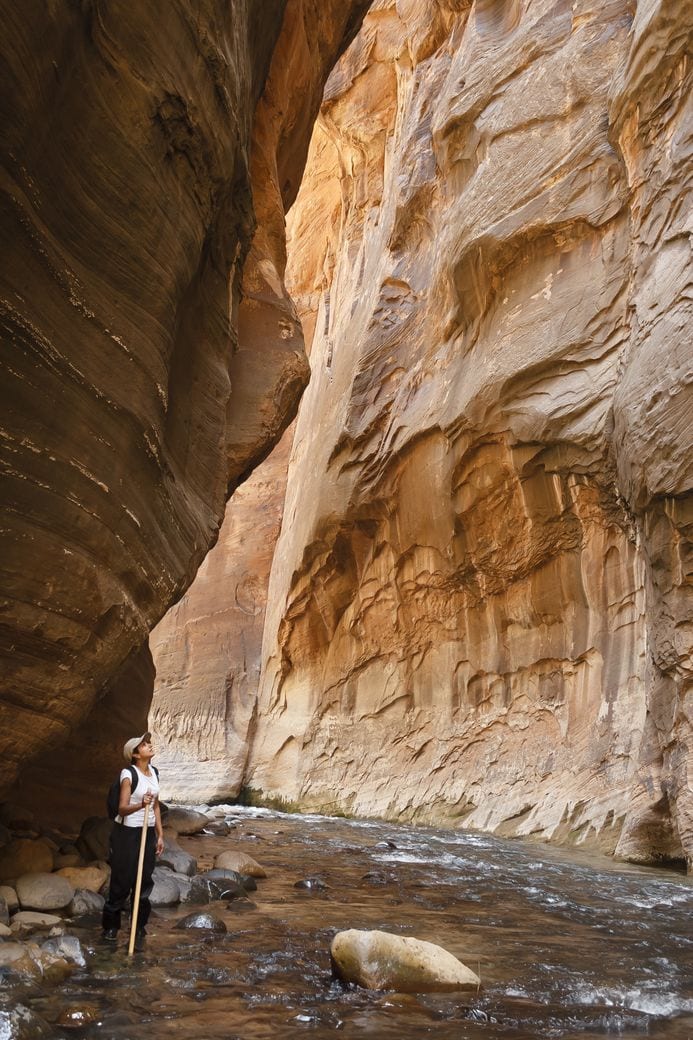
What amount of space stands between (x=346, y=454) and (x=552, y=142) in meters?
7.13

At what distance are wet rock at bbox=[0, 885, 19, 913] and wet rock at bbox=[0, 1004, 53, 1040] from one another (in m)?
Answer: 2.05

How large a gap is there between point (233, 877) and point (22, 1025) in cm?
384

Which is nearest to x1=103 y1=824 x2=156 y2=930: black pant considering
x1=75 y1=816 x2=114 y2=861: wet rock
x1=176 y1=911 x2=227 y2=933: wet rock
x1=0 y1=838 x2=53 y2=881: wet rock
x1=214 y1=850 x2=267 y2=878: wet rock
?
x1=176 y1=911 x2=227 y2=933: wet rock

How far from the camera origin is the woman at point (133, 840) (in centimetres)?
498

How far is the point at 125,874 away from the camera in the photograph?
505 cm

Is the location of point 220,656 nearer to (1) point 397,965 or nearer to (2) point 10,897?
(2) point 10,897

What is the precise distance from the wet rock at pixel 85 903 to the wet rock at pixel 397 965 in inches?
76.4

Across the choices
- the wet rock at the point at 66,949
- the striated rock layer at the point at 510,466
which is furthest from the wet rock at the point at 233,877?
the striated rock layer at the point at 510,466

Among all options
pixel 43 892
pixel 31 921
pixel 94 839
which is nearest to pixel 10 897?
pixel 43 892

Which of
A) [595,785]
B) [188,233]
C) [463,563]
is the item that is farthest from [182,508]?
[463,563]

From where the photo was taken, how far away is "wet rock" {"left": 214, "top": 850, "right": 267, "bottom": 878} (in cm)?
742

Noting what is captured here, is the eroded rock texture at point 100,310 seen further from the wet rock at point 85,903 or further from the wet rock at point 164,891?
the wet rock at point 164,891

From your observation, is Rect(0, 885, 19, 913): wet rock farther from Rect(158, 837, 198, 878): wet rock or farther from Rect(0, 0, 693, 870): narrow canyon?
Rect(158, 837, 198, 878): wet rock

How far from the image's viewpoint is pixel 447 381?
623 inches
